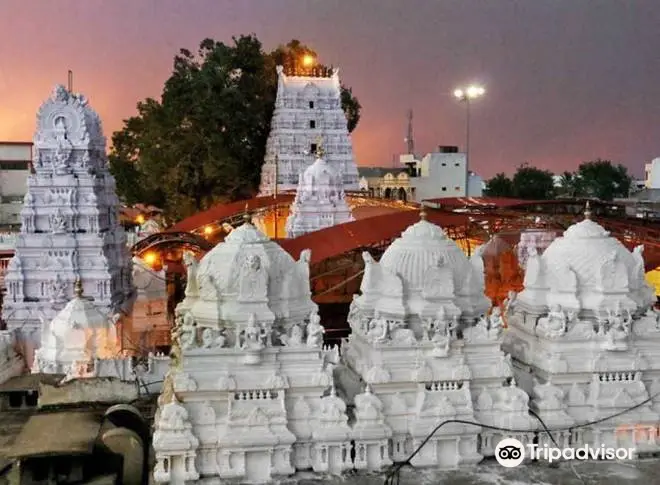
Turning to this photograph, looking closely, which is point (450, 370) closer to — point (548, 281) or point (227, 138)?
point (548, 281)

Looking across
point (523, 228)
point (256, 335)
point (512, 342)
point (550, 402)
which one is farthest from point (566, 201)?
point (256, 335)

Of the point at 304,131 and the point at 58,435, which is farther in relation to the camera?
the point at 304,131

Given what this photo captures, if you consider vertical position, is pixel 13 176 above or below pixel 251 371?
above

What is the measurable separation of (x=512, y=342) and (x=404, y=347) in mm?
3667

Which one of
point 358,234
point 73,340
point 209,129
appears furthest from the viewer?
point 209,129

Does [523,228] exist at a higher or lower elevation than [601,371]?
higher

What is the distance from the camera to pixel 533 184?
6756cm

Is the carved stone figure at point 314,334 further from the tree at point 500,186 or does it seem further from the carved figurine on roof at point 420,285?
the tree at point 500,186

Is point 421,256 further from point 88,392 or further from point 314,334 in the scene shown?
point 88,392

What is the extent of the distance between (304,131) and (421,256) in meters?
37.1

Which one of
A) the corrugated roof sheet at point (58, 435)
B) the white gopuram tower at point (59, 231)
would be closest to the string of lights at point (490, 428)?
the corrugated roof sheet at point (58, 435)

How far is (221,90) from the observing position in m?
51.6

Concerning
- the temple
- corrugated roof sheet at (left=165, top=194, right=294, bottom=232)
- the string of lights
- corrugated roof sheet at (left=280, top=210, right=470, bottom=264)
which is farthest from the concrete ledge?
corrugated roof sheet at (left=165, top=194, right=294, bottom=232)

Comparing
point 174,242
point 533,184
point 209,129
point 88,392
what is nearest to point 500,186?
point 533,184
